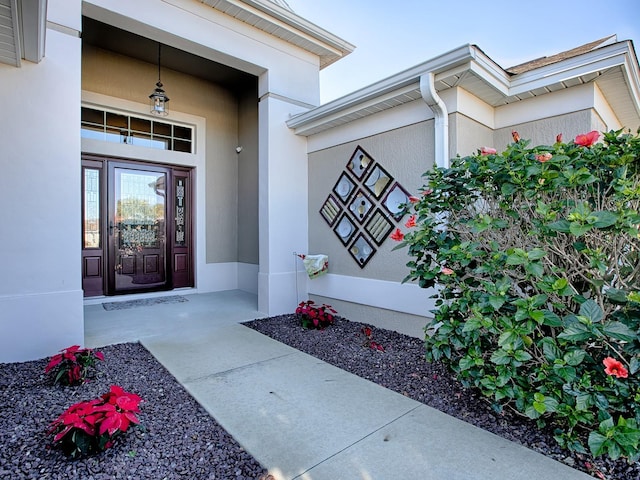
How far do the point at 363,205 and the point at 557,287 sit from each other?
9.20 feet

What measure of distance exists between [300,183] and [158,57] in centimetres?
331

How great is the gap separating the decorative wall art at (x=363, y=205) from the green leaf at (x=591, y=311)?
229 cm

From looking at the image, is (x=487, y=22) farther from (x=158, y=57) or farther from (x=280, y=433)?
(x=280, y=433)

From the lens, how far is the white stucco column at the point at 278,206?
4995 mm

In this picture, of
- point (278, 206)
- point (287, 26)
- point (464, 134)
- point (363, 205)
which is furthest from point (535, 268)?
point (287, 26)

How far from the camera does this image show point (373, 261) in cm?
435

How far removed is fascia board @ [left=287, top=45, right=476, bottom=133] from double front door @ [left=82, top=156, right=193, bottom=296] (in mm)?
2810

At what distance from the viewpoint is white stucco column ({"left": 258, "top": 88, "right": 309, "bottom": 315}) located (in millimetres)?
4995

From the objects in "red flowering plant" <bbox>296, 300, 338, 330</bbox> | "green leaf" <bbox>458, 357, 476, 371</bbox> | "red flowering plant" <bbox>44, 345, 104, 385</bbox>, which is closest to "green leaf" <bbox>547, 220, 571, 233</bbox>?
"green leaf" <bbox>458, 357, 476, 371</bbox>

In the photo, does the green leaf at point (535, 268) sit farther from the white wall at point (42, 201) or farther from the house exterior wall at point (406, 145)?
the white wall at point (42, 201)

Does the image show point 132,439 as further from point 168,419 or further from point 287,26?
point 287,26

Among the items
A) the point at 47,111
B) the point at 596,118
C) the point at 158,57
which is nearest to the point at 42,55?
the point at 47,111

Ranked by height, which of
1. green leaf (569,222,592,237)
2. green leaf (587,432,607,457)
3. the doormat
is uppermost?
green leaf (569,222,592,237)

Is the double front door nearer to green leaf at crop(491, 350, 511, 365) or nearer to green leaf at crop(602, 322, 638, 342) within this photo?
green leaf at crop(491, 350, 511, 365)
